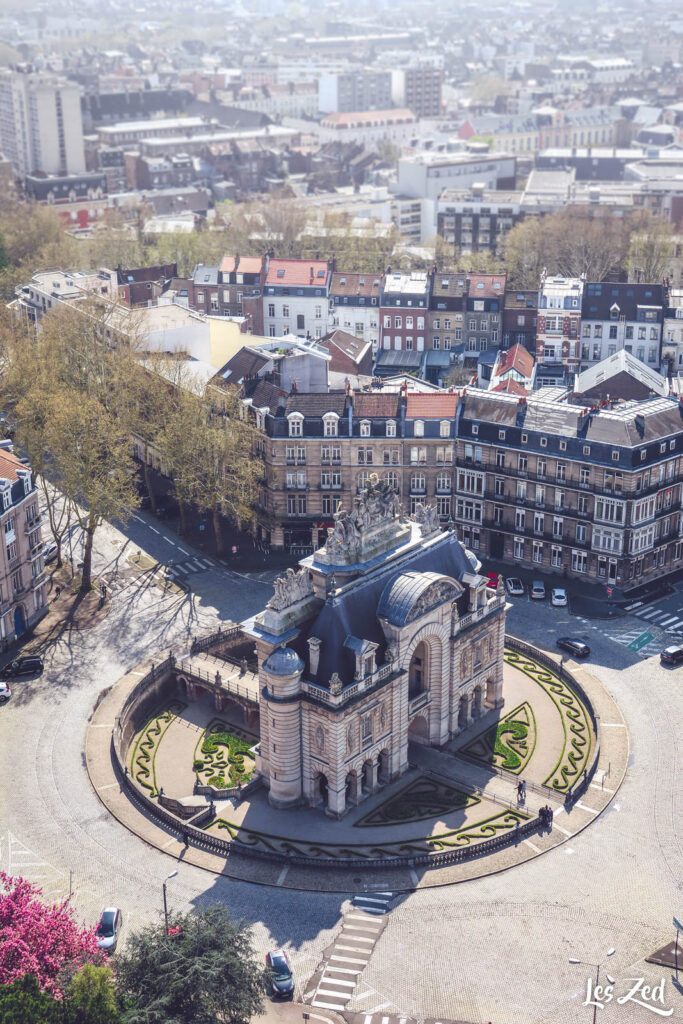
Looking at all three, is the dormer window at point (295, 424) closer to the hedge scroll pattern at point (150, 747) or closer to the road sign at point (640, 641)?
the hedge scroll pattern at point (150, 747)

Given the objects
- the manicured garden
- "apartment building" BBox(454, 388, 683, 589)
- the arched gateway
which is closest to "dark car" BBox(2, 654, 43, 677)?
the manicured garden

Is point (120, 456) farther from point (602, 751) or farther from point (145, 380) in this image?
point (602, 751)

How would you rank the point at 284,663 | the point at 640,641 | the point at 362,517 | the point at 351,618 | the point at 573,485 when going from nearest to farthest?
the point at 284,663
the point at 351,618
the point at 362,517
the point at 640,641
the point at 573,485

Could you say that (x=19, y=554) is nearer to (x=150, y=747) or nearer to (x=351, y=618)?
(x=150, y=747)

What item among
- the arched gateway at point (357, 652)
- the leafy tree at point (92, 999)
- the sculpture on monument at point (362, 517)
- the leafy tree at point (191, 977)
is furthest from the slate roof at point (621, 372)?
the leafy tree at point (92, 999)

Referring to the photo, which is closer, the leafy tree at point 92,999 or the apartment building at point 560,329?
the leafy tree at point 92,999

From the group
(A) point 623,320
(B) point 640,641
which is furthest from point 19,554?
(A) point 623,320

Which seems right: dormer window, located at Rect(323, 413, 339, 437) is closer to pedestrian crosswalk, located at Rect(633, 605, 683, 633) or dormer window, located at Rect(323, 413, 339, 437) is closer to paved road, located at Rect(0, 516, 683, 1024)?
pedestrian crosswalk, located at Rect(633, 605, 683, 633)
